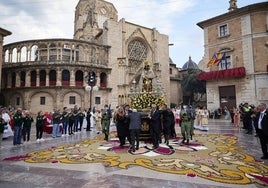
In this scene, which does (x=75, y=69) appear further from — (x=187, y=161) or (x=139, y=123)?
(x=187, y=161)

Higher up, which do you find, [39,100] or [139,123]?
[39,100]

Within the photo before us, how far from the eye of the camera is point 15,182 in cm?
496

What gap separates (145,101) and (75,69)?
27.1 m

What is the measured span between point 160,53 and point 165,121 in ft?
130

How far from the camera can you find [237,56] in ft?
82.8

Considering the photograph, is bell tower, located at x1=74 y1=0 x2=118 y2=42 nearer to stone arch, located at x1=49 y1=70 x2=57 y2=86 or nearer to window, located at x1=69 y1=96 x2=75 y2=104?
stone arch, located at x1=49 y1=70 x2=57 y2=86

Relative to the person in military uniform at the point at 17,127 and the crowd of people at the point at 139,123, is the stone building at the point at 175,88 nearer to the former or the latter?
the crowd of people at the point at 139,123

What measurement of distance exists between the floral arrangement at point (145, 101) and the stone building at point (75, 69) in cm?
2040

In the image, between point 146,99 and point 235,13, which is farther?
point 235,13

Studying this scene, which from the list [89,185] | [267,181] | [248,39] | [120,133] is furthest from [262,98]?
[89,185]

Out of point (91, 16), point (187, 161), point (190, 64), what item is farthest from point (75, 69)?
point (190, 64)

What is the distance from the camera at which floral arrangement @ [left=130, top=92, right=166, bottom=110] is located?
10.9 m

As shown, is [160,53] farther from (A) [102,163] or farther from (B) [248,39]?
(A) [102,163]

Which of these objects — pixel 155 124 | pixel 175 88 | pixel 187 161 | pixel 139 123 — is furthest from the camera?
pixel 175 88
